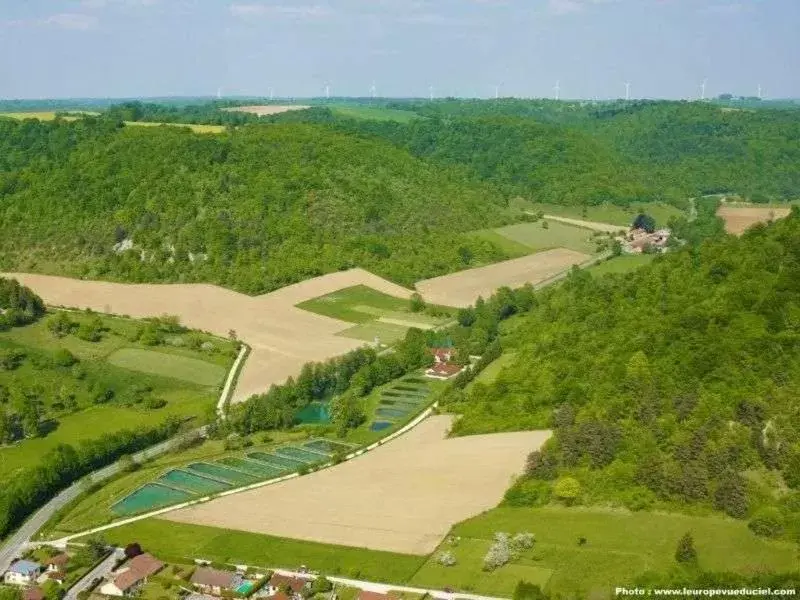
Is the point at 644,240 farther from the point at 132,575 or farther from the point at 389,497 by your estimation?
the point at 132,575

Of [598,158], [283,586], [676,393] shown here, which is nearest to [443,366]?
[676,393]

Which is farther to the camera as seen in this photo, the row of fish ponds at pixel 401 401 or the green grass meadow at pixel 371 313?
the green grass meadow at pixel 371 313

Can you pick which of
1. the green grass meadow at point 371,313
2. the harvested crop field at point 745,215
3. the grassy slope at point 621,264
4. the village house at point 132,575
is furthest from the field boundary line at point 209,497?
the harvested crop field at point 745,215

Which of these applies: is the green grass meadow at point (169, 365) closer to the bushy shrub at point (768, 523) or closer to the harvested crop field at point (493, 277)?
the harvested crop field at point (493, 277)

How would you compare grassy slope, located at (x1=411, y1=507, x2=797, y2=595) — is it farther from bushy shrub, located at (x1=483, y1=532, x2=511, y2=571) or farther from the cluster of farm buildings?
the cluster of farm buildings

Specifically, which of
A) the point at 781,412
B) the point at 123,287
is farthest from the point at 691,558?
the point at 123,287

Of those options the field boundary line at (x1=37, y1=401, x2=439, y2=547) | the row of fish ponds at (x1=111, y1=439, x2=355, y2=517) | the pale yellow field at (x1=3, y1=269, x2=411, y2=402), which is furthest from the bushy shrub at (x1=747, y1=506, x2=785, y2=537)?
the pale yellow field at (x1=3, y1=269, x2=411, y2=402)
